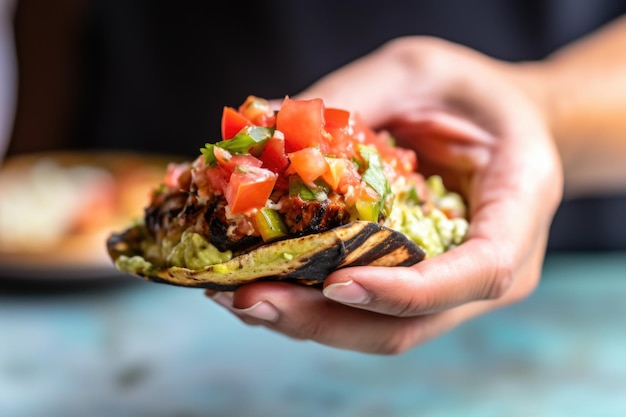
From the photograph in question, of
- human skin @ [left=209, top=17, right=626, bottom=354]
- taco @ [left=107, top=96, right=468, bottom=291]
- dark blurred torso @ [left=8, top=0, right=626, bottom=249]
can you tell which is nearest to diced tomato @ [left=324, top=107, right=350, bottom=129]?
taco @ [left=107, top=96, right=468, bottom=291]

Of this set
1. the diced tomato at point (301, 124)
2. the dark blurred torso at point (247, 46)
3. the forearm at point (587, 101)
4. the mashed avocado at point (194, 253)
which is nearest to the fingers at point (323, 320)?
the mashed avocado at point (194, 253)

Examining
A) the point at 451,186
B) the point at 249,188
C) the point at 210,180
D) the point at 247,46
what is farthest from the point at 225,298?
the point at 247,46

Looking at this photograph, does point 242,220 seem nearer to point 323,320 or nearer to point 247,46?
point 323,320

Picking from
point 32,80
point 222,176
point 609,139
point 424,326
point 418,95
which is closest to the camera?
point 222,176

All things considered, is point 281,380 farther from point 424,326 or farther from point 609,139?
point 609,139

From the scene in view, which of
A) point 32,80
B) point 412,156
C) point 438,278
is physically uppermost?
point 412,156

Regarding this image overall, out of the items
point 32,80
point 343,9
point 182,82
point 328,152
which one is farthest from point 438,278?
point 32,80
